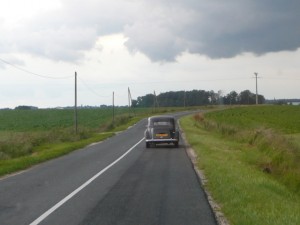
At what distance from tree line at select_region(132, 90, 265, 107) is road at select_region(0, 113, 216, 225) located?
158 m

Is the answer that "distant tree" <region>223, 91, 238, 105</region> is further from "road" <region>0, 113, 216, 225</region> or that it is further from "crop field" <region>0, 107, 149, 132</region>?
"road" <region>0, 113, 216, 225</region>

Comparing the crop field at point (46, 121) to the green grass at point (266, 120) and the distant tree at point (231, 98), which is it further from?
the distant tree at point (231, 98)

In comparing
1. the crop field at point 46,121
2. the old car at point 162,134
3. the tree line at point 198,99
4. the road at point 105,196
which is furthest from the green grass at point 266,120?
the tree line at point 198,99

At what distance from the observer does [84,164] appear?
73.7 feet

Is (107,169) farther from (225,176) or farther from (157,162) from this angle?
(225,176)

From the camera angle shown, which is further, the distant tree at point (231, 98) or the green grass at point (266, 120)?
the distant tree at point (231, 98)

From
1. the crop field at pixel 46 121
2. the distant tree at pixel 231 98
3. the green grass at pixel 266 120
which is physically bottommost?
the crop field at pixel 46 121

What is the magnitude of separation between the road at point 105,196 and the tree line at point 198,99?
157985mm

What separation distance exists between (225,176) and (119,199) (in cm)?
462

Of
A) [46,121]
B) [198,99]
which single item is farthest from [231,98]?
[46,121]

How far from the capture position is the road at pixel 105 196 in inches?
396

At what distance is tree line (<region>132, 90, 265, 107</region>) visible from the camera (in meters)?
180

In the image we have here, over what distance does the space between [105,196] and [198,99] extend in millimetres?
174330

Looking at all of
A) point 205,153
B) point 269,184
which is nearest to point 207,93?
point 205,153
